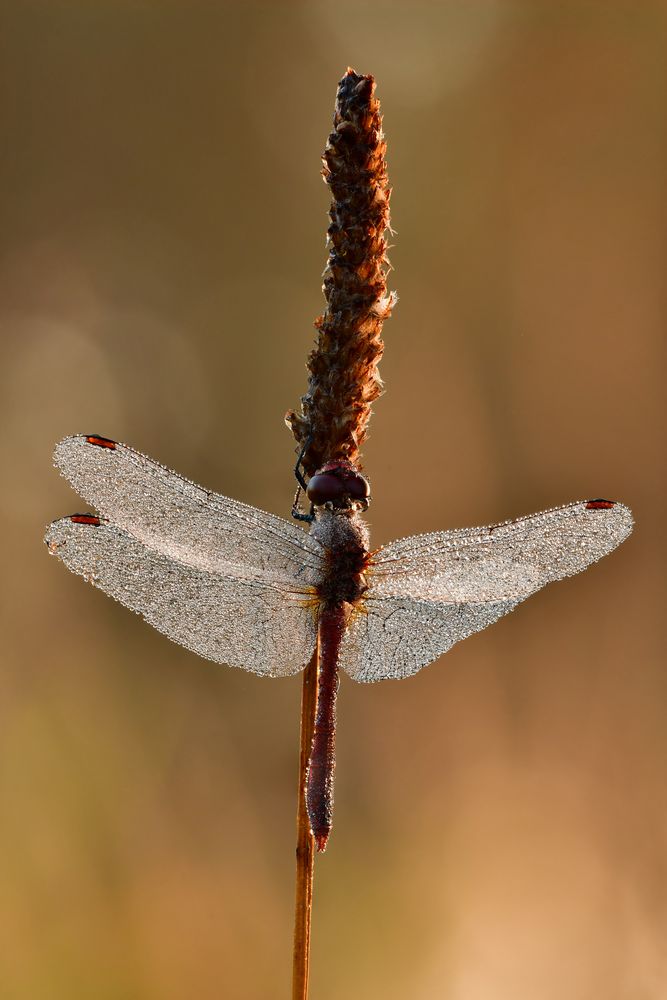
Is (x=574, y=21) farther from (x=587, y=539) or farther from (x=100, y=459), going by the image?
(x=100, y=459)

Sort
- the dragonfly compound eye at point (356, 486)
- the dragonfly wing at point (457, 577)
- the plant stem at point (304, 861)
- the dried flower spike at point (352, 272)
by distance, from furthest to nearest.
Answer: the dragonfly wing at point (457, 577) → the dragonfly compound eye at point (356, 486) → the dried flower spike at point (352, 272) → the plant stem at point (304, 861)

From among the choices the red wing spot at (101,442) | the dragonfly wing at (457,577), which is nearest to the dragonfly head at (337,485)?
the dragonfly wing at (457,577)

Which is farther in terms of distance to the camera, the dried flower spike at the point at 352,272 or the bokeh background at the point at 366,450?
the bokeh background at the point at 366,450

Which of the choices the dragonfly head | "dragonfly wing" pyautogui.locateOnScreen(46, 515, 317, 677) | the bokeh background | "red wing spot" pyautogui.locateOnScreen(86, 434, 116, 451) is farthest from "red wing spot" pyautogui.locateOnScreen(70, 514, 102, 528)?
the bokeh background

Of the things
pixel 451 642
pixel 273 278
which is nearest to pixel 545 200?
pixel 273 278

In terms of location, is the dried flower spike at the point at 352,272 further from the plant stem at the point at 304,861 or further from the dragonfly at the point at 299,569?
the plant stem at the point at 304,861

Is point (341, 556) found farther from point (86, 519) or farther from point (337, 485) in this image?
point (86, 519)
